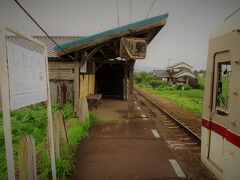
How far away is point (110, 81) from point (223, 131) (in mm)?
17310

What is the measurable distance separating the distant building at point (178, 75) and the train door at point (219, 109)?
165 feet

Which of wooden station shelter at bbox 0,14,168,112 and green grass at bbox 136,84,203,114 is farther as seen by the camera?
green grass at bbox 136,84,203,114

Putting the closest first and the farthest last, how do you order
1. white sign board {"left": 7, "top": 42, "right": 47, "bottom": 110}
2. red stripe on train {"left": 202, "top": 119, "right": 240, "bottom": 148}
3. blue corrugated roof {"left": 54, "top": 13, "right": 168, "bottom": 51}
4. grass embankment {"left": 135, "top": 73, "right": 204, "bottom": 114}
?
white sign board {"left": 7, "top": 42, "right": 47, "bottom": 110} → red stripe on train {"left": 202, "top": 119, "right": 240, "bottom": 148} → blue corrugated roof {"left": 54, "top": 13, "right": 168, "bottom": 51} → grass embankment {"left": 135, "top": 73, "right": 204, "bottom": 114}

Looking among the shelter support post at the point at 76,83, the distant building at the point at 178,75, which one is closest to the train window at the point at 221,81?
the shelter support post at the point at 76,83

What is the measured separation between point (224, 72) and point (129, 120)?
20.6ft

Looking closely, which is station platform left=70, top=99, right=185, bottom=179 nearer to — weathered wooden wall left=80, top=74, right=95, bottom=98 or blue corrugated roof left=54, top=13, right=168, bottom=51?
weathered wooden wall left=80, top=74, right=95, bottom=98

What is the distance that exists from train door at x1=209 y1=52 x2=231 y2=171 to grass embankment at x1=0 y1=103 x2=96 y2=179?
3.20 meters

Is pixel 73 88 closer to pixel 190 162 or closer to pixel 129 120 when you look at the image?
pixel 129 120

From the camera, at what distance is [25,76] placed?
9.63 feet

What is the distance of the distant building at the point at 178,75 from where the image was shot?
5624 centimetres

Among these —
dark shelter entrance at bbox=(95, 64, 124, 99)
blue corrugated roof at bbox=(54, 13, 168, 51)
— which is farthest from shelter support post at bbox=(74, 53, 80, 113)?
dark shelter entrance at bbox=(95, 64, 124, 99)

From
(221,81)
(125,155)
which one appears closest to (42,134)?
(125,155)

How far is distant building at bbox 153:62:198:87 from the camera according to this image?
185 feet

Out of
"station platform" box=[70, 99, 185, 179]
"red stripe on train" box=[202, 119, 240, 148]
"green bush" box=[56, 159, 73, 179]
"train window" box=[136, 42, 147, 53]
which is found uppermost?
"train window" box=[136, 42, 147, 53]
